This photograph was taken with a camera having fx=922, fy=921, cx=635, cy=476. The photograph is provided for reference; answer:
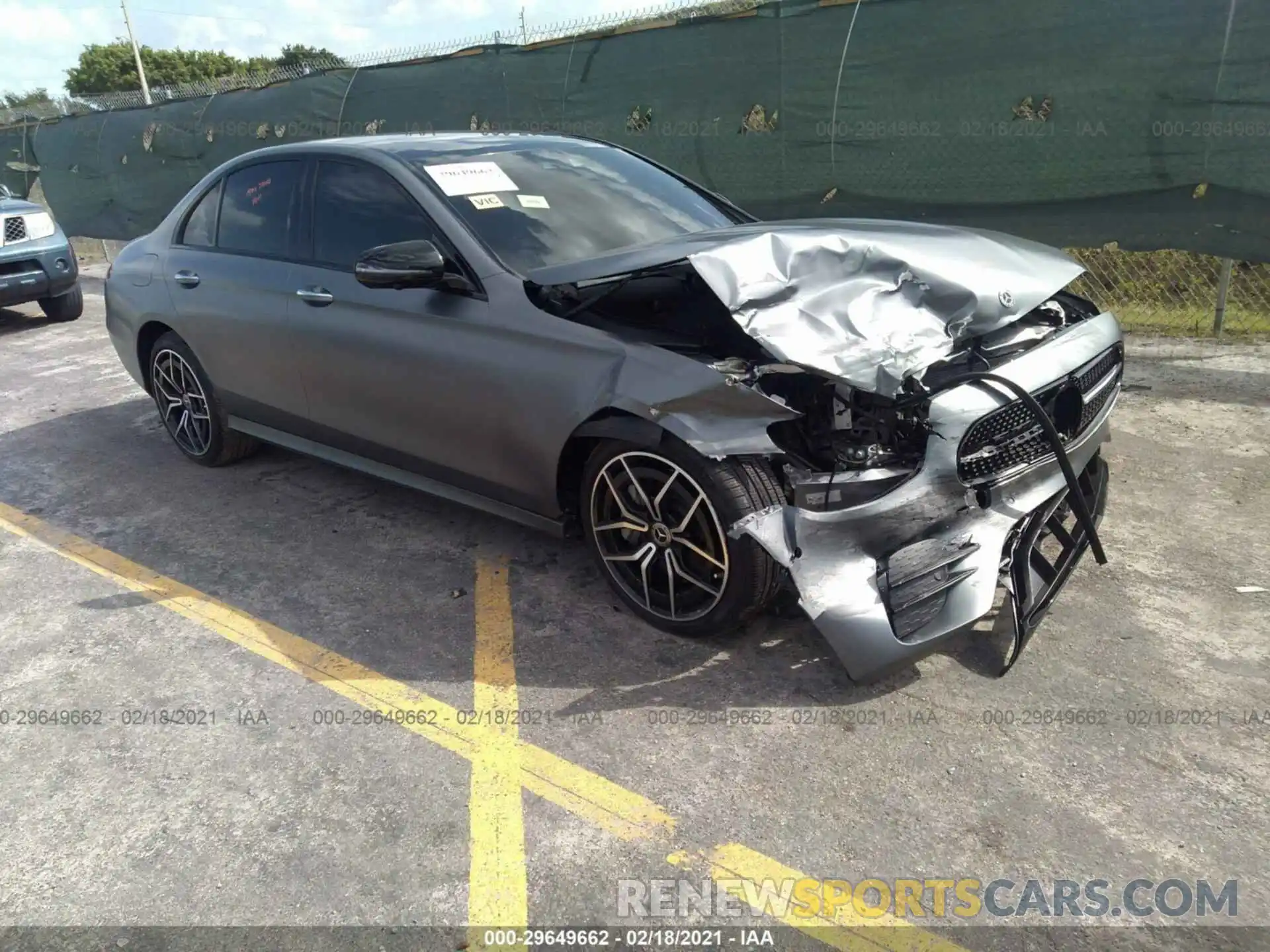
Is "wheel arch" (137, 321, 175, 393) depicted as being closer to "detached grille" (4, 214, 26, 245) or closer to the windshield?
the windshield

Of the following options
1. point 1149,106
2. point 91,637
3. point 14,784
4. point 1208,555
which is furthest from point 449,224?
point 1149,106

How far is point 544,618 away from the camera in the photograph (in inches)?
139

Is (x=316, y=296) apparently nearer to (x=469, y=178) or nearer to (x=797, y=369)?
(x=469, y=178)

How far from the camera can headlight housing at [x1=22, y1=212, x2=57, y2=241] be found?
971cm

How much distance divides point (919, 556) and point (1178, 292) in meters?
5.80

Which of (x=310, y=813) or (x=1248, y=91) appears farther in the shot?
(x=1248, y=91)

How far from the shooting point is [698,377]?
116 inches

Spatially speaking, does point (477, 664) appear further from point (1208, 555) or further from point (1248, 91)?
point (1248, 91)

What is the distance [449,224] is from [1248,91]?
5.30 metres

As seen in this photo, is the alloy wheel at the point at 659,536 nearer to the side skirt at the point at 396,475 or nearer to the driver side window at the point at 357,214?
the side skirt at the point at 396,475

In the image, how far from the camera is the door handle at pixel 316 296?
4.09 meters

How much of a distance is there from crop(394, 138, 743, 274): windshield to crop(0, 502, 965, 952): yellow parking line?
139 centimetres
